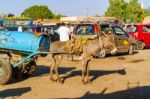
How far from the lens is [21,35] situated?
43.6 ft

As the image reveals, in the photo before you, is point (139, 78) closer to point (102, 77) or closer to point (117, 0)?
point (102, 77)

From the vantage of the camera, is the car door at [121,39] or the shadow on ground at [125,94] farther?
the car door at [121,39]

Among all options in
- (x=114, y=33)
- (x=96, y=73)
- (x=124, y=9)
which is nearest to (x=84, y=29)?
(x=114, y=33)

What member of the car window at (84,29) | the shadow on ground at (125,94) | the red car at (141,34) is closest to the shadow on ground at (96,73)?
the shadow on ground at (125,94)

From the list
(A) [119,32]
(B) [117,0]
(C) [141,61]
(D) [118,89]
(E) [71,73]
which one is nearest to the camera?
(D) [118,89]

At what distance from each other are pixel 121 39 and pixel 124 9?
4146 cm

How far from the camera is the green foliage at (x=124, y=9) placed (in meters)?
61.0

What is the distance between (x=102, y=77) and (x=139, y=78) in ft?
4.23

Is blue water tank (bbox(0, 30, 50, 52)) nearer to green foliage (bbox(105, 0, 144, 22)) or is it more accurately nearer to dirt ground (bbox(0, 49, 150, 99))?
dirt ground (bbox(0, 49, 150, 99))

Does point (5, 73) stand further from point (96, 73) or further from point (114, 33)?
point (114, 33)

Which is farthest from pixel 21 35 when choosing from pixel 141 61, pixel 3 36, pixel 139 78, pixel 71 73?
pixel 141 61

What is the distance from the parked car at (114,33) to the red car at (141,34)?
3448mm

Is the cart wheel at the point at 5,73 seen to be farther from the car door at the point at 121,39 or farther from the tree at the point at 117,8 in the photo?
the tree at the point at 117,8

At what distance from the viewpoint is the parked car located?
68.1 ft
